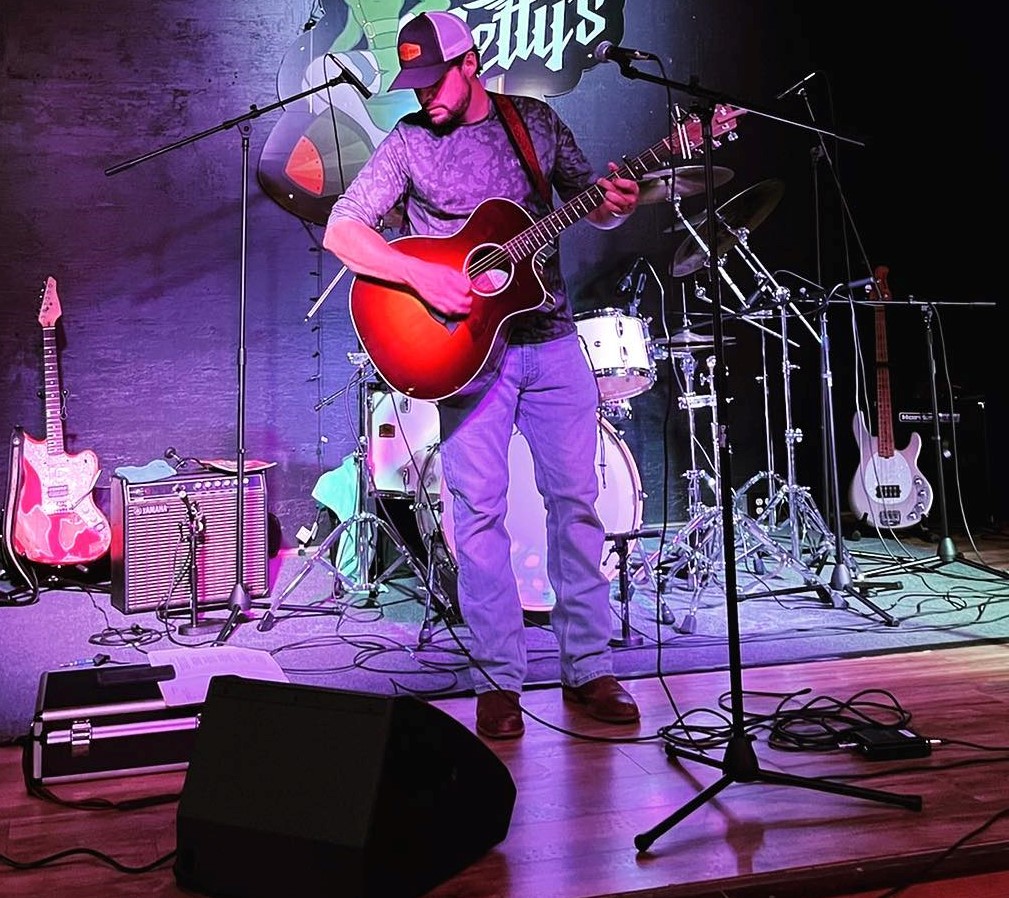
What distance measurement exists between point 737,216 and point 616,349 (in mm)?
939

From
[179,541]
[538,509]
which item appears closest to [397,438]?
[538,509]

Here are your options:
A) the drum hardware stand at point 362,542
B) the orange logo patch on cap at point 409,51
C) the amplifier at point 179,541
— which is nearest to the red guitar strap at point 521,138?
the orange logo patch on cap at point 409,51

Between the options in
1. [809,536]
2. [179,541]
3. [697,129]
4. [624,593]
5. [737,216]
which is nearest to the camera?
[697,129]

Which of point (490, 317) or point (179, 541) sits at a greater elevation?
point (490, 317)

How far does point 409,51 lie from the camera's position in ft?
8.89

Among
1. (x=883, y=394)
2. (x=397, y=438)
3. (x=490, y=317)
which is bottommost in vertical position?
(x=397, y=438)

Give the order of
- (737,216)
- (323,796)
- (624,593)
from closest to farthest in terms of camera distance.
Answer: (323,796)
(624,593)
(737,216)

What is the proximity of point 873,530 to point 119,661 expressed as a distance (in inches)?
171

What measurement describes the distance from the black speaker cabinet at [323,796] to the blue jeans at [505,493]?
929 mm

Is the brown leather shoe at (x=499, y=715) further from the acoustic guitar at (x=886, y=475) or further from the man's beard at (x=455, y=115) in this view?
the acoustic guitar at (x=886, y=475)

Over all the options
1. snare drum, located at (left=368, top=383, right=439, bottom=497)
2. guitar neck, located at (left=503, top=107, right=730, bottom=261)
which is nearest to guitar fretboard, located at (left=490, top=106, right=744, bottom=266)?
guitar neck, located at (left=503, top=107, right=730, bottom=261)

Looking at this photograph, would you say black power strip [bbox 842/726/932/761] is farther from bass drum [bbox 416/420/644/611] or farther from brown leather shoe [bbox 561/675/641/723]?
bass drum [bbox 416/420/644/611]

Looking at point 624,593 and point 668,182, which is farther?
point 668,182

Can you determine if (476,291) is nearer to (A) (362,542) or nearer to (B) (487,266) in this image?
(B) (487,266)
